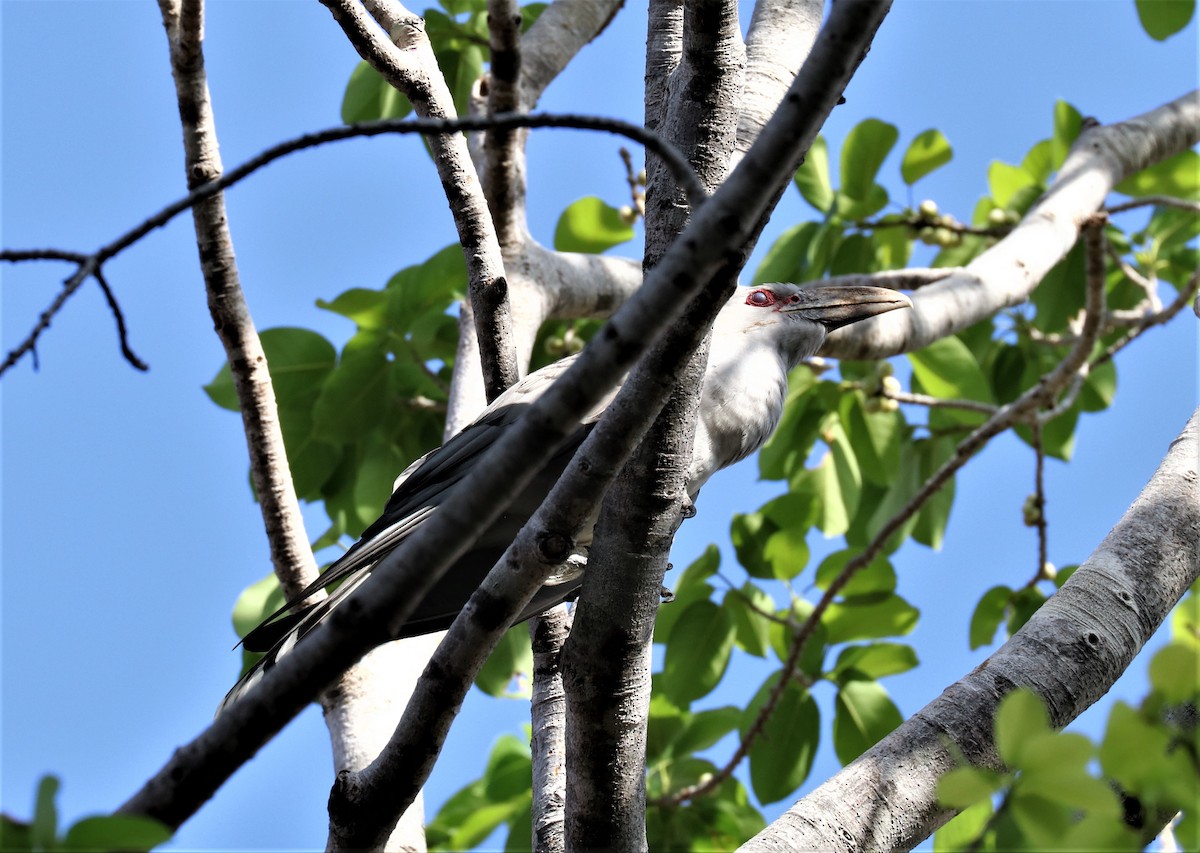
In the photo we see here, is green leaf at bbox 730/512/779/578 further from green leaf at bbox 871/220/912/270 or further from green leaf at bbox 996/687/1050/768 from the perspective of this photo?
green leaf at bbox 996/687/1050/768

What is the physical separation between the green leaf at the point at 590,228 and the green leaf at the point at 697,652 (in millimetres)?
1709

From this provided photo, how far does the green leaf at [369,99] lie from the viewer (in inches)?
184

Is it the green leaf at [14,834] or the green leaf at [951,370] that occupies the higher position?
the green leaf at [951,370]

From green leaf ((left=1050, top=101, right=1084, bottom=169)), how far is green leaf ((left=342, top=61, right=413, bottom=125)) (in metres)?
3.07

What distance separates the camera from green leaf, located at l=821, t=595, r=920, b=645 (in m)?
4.47

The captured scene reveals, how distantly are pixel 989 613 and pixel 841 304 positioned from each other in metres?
1.67

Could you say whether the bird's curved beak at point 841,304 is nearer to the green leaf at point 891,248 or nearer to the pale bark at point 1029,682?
the green leaf at point 891,248

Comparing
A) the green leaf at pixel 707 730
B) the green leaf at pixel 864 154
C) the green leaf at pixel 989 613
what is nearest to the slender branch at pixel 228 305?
the green leaf at pixel 707 730

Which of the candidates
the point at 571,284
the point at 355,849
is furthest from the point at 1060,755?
the point at 571,284

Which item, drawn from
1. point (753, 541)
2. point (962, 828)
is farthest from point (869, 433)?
point (962, 828)

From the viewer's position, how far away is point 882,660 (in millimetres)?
4266

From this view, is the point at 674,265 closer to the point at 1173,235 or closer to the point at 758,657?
the point at 758,657

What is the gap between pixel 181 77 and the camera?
300 cm

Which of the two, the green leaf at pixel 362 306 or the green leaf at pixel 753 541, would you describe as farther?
the green leaf at pixel 753 541
